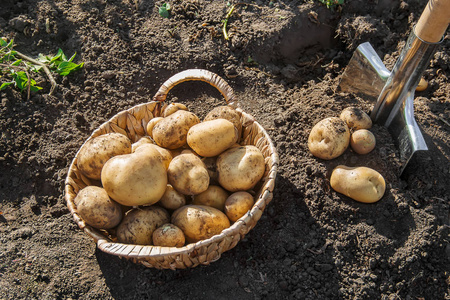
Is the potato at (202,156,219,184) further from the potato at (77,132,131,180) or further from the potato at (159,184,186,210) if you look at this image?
the potato at (77,132,131,180)

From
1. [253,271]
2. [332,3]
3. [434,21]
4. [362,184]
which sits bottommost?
[253,271]

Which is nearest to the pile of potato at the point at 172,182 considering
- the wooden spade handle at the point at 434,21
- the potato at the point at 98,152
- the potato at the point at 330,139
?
the potato at the point at 98,152

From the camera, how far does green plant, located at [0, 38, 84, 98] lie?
261 cm

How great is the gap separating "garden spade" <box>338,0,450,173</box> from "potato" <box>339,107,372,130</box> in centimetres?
15

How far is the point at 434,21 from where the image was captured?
1.86 metres

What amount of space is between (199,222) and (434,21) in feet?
5.36

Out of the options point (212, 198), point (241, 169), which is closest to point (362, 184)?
point (241, 169)

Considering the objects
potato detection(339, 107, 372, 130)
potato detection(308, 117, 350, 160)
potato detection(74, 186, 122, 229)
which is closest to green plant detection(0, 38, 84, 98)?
potato detection(74, 186, 122, 229)

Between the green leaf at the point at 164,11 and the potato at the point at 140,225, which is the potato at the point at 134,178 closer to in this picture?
the potato at the point at 140,225

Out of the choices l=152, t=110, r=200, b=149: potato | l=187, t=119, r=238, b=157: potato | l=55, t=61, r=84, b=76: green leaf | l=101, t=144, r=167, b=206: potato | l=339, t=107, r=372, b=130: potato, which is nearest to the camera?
l=101, t=144, r=167, b=206: potato

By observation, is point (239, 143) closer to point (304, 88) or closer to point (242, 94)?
point (242, 94)

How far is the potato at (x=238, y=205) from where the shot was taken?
1857 millimetres

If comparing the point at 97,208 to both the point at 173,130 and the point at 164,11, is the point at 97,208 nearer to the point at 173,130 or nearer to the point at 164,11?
the point at 173,130

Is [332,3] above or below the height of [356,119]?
above
